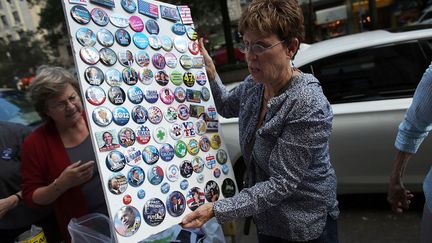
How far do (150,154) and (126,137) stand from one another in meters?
0.12

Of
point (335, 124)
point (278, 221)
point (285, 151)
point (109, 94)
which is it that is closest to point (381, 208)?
point (335, 124)

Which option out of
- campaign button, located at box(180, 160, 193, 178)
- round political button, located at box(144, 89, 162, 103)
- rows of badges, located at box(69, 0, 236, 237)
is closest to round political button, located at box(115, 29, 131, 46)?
rows of badges, located at box(69, 0, 236, 237)

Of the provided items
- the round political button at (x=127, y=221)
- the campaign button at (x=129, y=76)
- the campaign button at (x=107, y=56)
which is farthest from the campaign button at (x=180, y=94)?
the round political button at (x=127, y=221)

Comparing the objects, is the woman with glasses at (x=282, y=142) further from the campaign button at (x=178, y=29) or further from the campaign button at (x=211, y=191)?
the campaign button at (x=178, y=29)

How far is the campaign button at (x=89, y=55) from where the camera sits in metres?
1.37

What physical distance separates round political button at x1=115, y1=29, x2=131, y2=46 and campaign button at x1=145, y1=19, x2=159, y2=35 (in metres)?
0.12

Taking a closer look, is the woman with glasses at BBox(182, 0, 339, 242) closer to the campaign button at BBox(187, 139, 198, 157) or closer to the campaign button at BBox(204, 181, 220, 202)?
the campaign button at BBox(204, 181, 220, 202)

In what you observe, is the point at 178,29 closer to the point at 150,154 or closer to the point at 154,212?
the point at 150,154

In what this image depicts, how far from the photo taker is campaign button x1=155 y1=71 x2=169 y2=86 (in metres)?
1.61

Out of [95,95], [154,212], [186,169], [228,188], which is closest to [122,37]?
[95,95]

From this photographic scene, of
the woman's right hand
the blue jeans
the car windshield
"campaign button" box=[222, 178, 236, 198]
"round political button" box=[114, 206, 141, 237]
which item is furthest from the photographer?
the car windshield

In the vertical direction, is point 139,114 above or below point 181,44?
below

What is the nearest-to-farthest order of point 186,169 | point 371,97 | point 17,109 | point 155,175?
point 155,175
point 186,169
point 371,97
point 17,109

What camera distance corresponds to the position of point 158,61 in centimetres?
163
